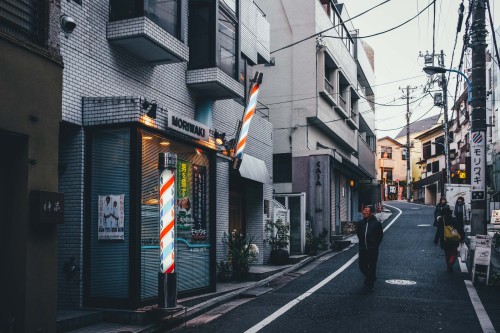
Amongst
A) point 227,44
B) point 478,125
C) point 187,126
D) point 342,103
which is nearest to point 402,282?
point 478,125

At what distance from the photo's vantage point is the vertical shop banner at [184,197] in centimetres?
1160

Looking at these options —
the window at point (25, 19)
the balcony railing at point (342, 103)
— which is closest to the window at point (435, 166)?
the balcony railing at point (342, 103)

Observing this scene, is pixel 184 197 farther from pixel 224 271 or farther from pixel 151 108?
pixel 224 271

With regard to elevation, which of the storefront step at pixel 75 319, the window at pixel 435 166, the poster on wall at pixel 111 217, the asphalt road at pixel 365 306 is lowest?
the asphalt road at pixel 365 306

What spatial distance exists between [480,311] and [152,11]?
8.94 meters

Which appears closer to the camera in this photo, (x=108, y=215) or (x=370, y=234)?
(x=108, y=215)

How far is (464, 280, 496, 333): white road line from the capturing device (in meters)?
8.58

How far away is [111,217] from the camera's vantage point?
32.0 feet

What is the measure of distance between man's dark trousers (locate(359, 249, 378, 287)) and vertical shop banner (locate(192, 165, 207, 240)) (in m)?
3.76

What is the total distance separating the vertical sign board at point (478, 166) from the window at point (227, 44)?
694 centimetres

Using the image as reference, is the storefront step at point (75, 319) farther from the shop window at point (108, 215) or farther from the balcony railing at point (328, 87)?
the balcony railing at point (328, 87)

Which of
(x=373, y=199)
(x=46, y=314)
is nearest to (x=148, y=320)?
(x=46, y=314)

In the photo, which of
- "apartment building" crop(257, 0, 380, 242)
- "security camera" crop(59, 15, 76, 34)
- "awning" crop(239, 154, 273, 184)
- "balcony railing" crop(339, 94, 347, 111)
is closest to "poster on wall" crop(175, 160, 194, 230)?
"security camera" crop(59, 15, 76, 34)

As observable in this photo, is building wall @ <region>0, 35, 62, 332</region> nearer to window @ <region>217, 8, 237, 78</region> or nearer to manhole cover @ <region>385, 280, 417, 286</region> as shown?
window @ <region>217, 8, 237, 78</region>
